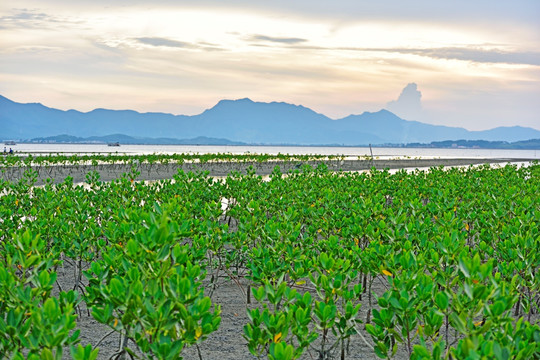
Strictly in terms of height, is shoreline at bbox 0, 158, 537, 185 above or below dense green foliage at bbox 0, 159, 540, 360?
below

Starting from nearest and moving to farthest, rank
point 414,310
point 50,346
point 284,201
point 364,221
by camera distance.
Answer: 1. point 50,346
2. point 414,310
3. point 364,221
4. point 284,201

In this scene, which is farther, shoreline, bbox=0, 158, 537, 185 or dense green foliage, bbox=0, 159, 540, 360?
shoreline, bbox=0, 158, 537, 185

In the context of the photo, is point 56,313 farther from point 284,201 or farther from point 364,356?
point 284,201

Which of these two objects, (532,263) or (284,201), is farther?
(284,201)

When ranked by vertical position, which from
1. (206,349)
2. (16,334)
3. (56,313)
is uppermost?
(56,313)

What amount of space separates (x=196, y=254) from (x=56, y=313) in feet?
9.41

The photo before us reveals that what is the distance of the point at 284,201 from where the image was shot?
12609 mm

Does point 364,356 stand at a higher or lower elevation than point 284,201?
lower

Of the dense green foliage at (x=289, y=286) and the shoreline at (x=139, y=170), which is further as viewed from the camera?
the shoreline at (x=139, y=170)

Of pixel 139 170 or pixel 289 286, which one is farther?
pixel 139 170

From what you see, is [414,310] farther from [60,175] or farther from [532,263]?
[60,175]

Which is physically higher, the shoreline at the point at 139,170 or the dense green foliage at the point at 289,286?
the dense green foliage at the point at 289,286

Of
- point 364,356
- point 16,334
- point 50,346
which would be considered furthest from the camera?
point 364,356

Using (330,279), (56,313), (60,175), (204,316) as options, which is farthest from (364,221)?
(60,175)
